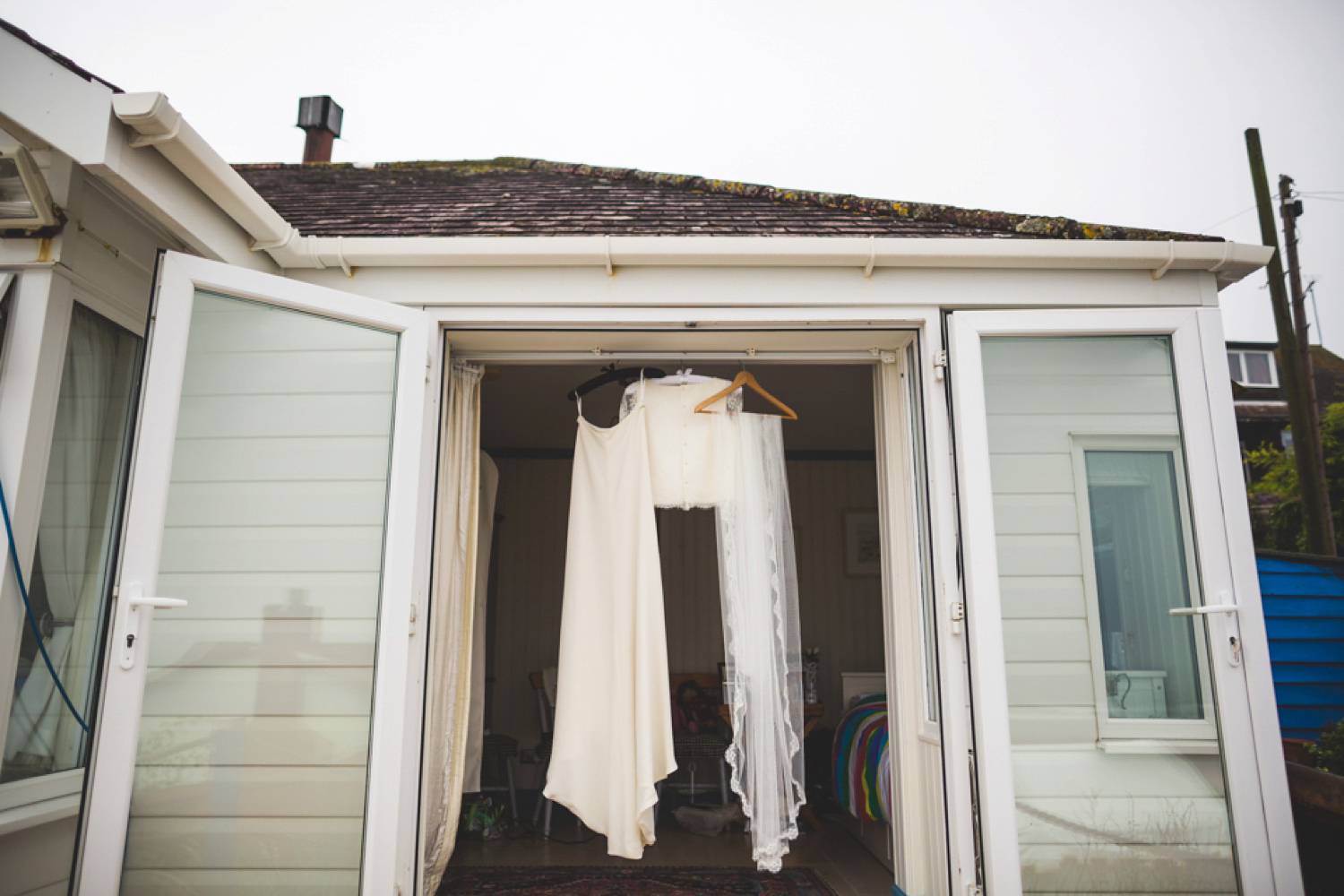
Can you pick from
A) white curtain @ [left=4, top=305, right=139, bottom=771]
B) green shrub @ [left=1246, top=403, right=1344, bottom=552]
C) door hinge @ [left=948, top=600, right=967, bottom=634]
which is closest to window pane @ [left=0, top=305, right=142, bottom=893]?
white curtain @ [left=4, top=305, right=139, bottom=771]

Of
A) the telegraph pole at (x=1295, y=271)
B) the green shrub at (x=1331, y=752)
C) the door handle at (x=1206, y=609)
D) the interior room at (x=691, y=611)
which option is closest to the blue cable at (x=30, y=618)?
the interior room at (x=691, y=611)

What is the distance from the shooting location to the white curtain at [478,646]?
11.9 feet

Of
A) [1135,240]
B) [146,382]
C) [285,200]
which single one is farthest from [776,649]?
[285,200]

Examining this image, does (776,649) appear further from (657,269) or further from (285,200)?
(285,200)

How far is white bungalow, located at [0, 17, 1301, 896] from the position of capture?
213 cm

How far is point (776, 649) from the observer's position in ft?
9.66

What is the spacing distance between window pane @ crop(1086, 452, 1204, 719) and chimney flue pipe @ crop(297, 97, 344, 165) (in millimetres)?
6505

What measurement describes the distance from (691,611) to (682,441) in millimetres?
3665

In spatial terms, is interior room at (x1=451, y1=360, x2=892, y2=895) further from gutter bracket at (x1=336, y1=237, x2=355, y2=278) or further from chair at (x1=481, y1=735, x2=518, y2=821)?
gutter bracket at (x1=336, y1=237, x2=355, y2=278)

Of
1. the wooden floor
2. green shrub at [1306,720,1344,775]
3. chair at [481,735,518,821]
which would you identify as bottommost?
Answer: the wooden floor

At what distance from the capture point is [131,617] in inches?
79.3

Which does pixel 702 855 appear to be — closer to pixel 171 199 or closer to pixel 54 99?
pixel 171 199

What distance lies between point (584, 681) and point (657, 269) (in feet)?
5.48

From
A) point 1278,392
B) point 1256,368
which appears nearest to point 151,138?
point 1278,392
